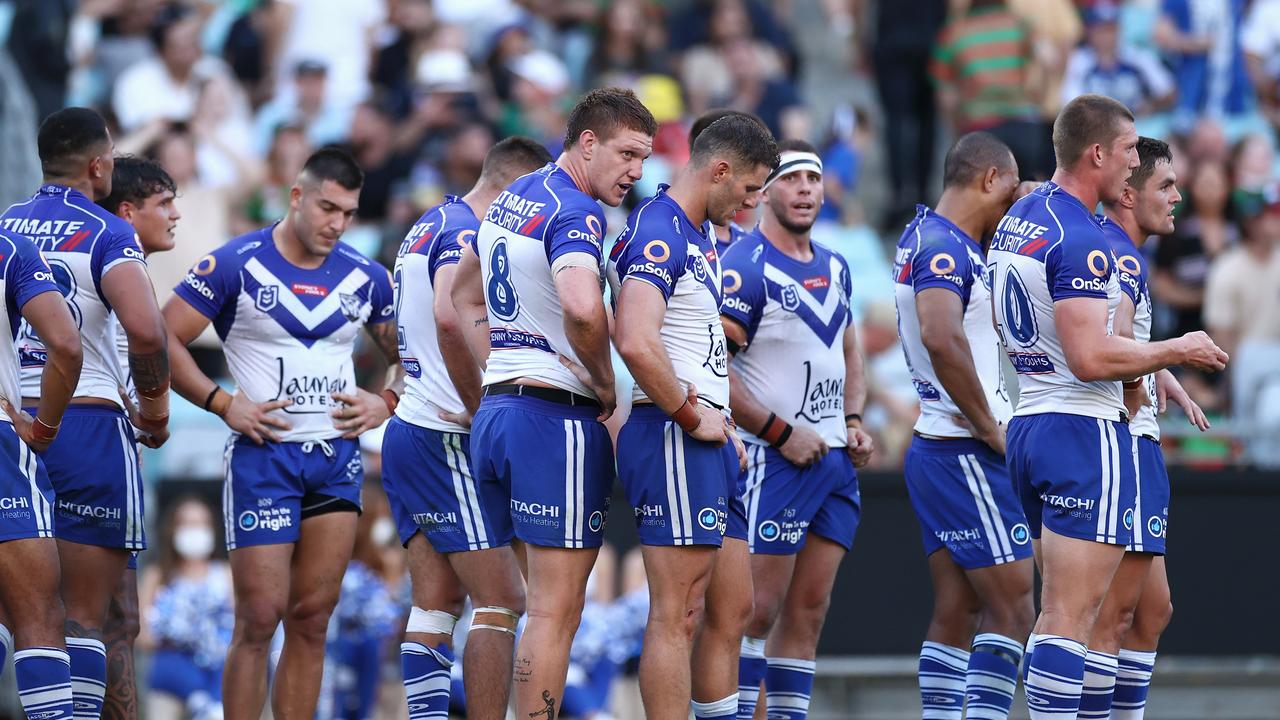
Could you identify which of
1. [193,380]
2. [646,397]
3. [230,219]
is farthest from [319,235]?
[230,219]

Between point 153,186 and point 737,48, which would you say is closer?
point 153,186

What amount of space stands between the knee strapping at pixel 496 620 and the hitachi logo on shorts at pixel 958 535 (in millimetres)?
2299

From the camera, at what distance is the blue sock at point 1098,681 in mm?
8414

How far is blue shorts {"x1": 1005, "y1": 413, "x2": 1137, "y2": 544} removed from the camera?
26.9ft

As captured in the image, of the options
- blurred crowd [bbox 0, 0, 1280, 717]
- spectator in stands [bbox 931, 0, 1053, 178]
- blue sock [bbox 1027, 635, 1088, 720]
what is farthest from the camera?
spectator in stands [bbox 931, 0, 1053, 178]

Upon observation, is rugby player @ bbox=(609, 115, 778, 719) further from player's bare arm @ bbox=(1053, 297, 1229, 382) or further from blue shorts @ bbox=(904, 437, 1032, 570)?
blue shorts @ bbox=(904, 437, 1032, 570)

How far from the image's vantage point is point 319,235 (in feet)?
31.5

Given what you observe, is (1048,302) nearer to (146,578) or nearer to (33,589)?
(33,589)

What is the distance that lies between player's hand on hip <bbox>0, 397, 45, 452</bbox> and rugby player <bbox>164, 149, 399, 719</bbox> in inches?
45.5

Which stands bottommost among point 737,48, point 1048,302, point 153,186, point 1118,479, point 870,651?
point 870,651

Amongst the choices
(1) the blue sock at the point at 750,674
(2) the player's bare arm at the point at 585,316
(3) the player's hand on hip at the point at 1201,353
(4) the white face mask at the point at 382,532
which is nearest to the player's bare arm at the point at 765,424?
(1) the blue sock at the point at 750,674

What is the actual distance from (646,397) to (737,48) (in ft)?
35.1

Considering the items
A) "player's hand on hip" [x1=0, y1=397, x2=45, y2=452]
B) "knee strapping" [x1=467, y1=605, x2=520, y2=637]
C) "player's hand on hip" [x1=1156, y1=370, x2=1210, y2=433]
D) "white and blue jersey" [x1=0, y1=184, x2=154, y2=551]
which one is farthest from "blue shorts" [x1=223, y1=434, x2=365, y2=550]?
"player's hand on hip" [x1=1156, y1=370, x2=1210, y2=433]

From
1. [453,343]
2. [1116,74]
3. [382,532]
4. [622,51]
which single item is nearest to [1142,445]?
[453,343]
